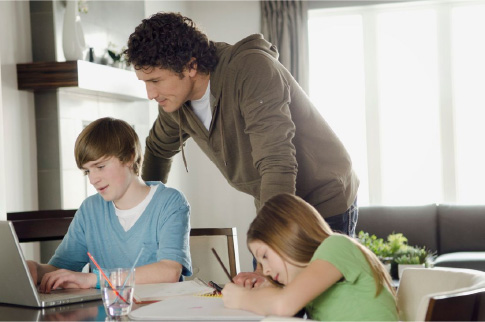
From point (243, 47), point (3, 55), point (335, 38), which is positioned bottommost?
point (243, 47)

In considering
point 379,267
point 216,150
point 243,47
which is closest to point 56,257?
point 216,150

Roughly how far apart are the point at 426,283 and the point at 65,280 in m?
0.84

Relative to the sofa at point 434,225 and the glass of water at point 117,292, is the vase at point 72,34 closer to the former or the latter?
the glass of water at point 117,292

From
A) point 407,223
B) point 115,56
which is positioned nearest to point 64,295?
point 115,56

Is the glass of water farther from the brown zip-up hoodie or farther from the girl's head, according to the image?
the brown zip-up hoodie

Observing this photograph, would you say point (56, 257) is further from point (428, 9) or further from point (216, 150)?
point (428, 9)

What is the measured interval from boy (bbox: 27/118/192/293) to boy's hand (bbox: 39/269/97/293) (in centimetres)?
12

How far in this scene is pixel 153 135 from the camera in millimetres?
2393

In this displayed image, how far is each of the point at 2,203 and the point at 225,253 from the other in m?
0.74

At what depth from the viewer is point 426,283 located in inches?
58.3

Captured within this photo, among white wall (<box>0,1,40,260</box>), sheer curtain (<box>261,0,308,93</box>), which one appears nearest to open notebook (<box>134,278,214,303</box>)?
white wall (<box>0,1,40,260</box>)

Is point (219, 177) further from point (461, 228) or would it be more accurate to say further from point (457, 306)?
point (457, 306)

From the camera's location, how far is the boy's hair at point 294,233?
1440 mm

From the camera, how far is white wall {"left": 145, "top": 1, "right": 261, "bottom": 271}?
6.25 metres
